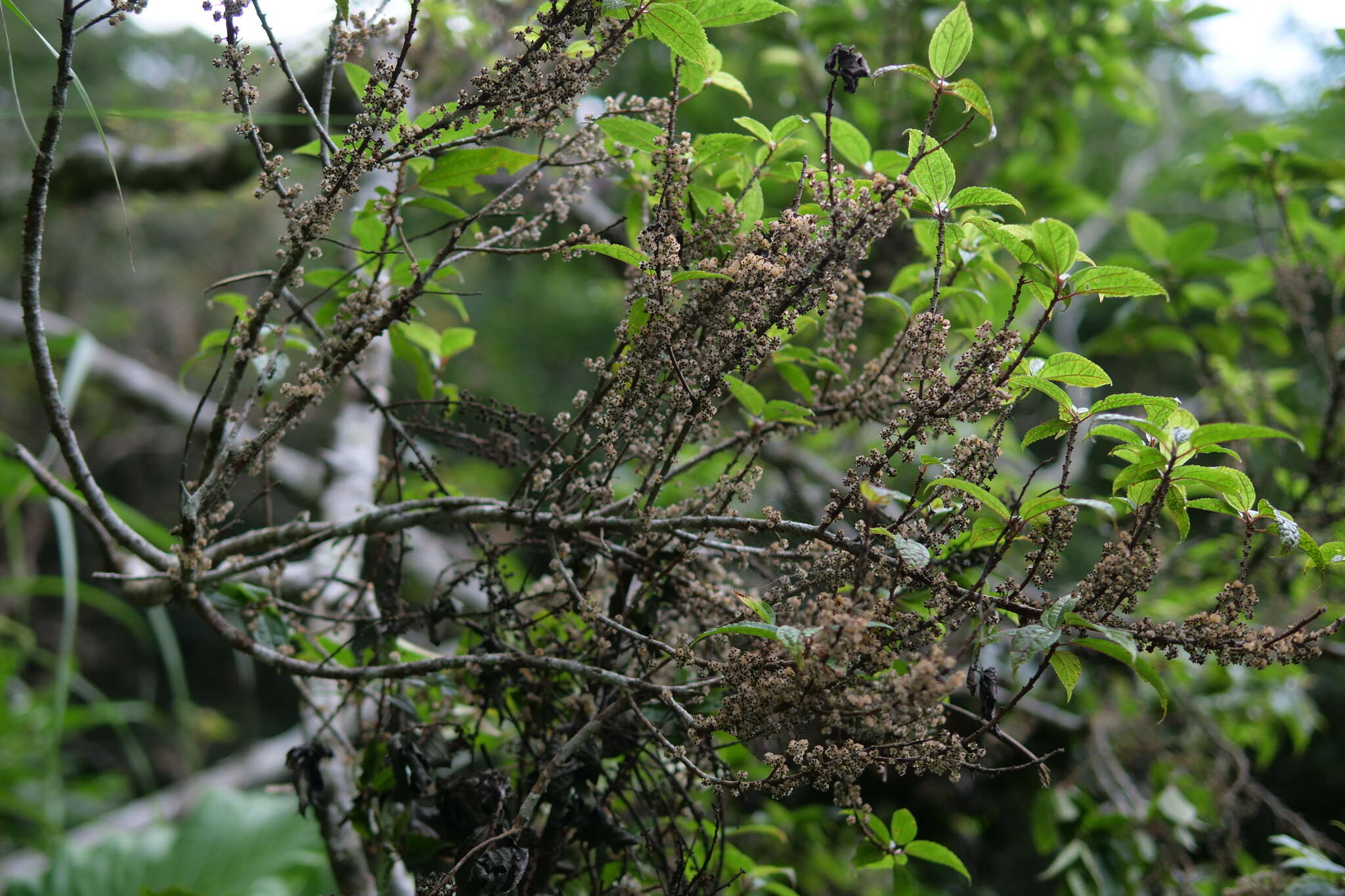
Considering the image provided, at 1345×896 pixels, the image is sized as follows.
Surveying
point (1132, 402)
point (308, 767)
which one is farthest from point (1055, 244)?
point (308, 767)

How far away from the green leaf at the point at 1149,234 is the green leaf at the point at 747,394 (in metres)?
1.27

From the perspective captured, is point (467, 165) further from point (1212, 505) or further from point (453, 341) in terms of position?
point (1212, 505)

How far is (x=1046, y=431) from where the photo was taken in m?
0.71

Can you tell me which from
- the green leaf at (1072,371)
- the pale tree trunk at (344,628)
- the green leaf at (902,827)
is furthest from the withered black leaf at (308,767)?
the green leaf at (1072,371)

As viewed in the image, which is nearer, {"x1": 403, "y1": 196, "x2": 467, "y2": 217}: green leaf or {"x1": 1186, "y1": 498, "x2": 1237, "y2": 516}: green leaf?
{"x1": 1186, "y1": 498, "x2": 1237, "y2": 516}: green leaf

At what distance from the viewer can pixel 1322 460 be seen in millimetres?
1509

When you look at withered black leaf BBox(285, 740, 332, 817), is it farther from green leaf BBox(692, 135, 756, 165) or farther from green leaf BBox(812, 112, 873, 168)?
green leaf BBox(812, 112, 873, 168)

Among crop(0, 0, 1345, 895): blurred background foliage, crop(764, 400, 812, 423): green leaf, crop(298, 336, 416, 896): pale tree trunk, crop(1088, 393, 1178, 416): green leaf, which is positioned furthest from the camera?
crop(0, 0, 1345, 895): blurred background foliage

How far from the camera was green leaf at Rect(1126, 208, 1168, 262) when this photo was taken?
1649 mm

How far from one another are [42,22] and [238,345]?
453cm

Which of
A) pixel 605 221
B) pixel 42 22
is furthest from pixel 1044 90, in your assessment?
pixel 42 22

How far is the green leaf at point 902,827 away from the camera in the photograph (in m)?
0.81

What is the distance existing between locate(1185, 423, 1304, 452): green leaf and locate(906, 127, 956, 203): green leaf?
27 cm

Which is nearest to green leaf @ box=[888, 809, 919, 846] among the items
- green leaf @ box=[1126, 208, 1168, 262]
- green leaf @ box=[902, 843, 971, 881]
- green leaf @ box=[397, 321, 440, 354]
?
green leaf @ box=[902, 843, 971, 881]
